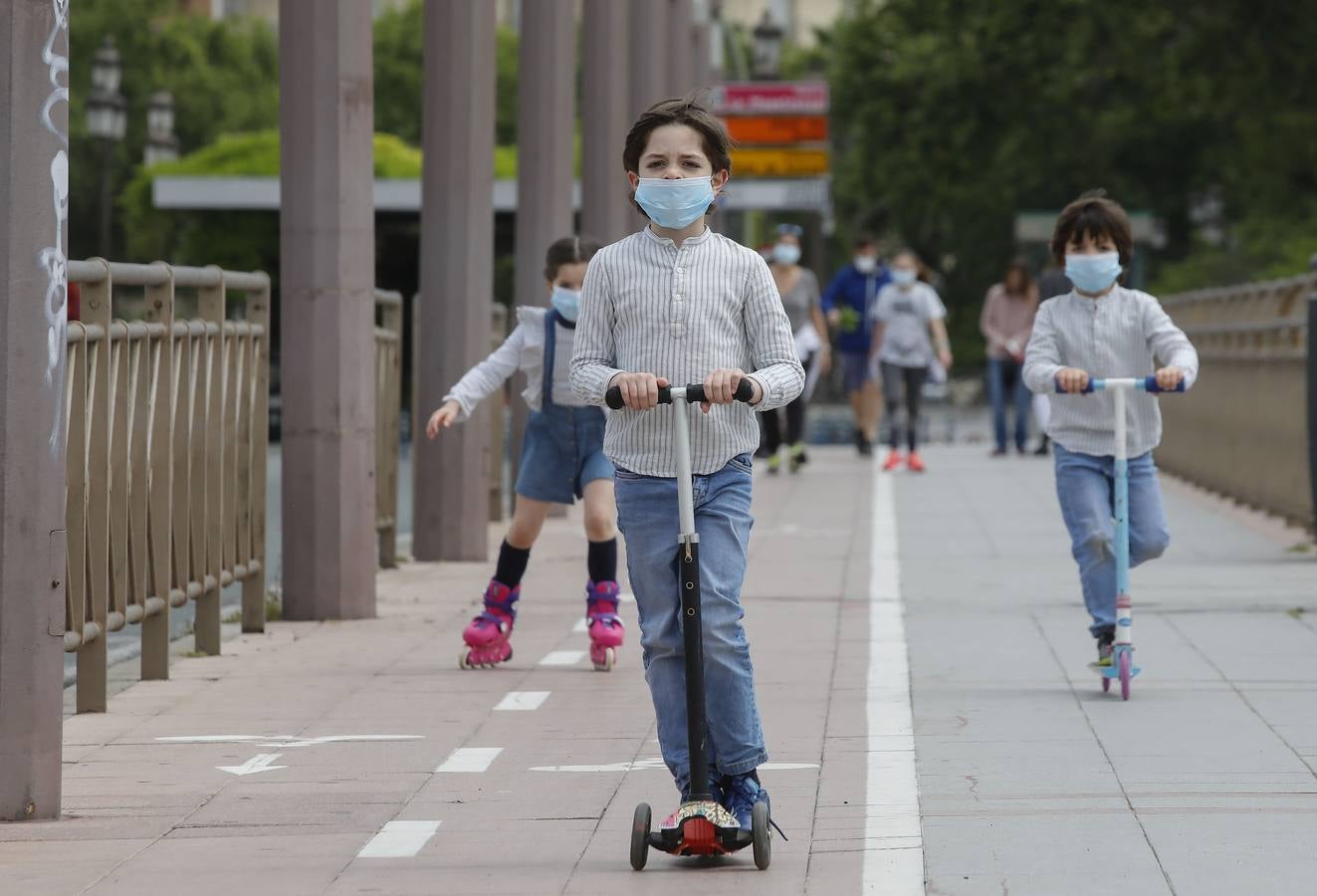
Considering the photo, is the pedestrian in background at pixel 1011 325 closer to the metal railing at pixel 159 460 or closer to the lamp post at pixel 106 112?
the lamp post at pixel 106 112

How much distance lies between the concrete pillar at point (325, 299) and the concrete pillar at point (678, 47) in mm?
16254

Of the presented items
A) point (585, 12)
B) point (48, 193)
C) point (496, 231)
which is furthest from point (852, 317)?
point (48, 193)

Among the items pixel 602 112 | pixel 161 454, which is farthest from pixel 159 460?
pixel 602 112

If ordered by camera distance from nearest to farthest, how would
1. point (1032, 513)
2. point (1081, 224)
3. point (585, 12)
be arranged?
point (1081, 224)
point (1032, 513)
point (585, 12)

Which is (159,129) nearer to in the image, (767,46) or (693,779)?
(767,46)

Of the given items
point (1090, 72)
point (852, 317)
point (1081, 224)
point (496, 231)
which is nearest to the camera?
point (1081, 224)

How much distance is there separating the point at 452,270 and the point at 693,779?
8.51 m

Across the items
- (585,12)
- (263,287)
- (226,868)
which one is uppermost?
(585,12)

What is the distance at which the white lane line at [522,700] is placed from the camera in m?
8.40

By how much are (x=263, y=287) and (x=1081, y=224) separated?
3255 mm

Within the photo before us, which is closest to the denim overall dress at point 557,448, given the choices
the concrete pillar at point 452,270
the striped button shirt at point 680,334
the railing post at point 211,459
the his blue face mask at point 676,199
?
the railing post at point 211,459

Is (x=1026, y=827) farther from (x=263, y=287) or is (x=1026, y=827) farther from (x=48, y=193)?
(x=263, y=287)

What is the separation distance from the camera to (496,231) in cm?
3073

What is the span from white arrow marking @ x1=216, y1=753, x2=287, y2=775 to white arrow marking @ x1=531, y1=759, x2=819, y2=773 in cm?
74
